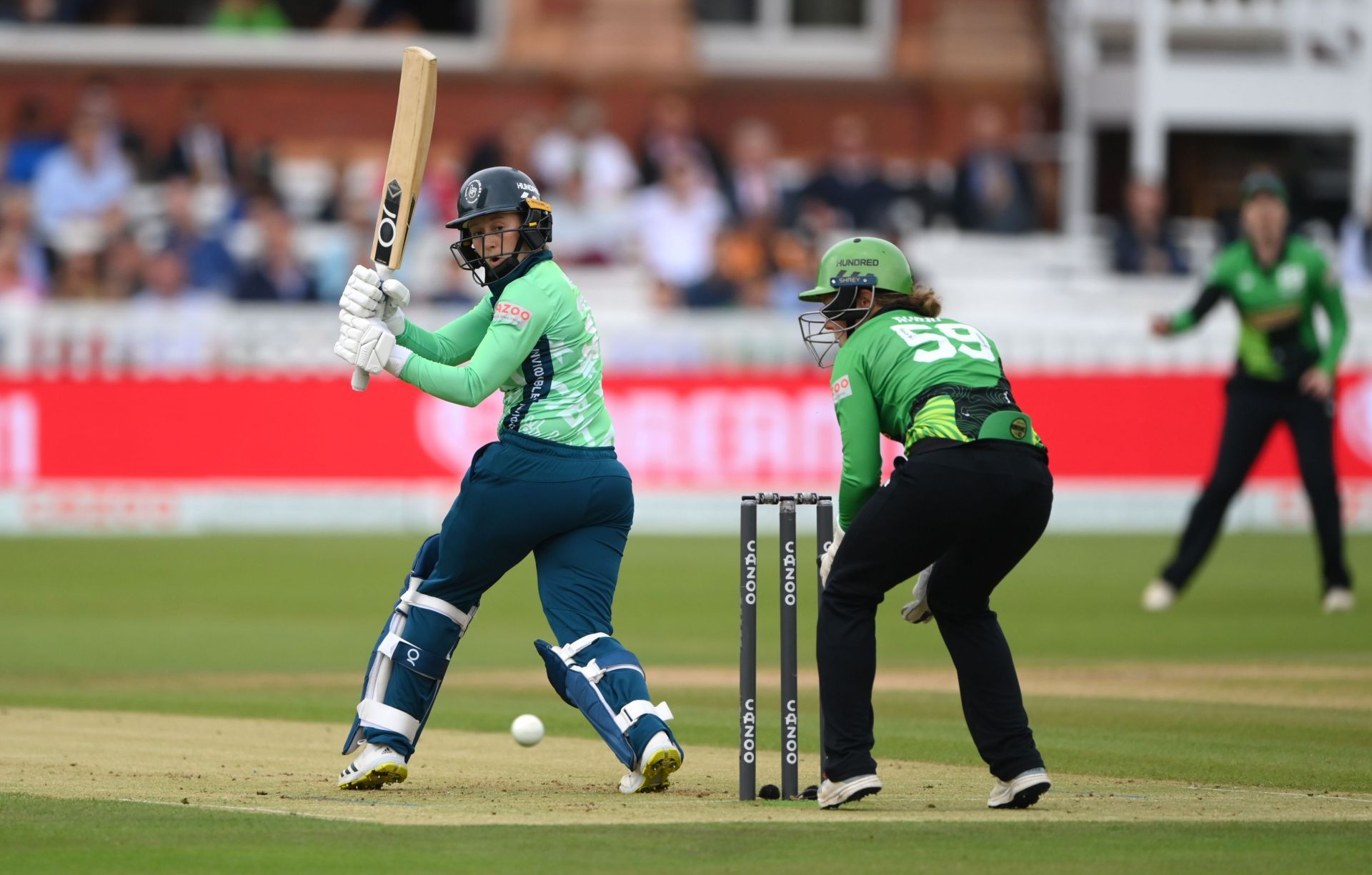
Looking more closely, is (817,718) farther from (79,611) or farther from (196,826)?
(79,611)

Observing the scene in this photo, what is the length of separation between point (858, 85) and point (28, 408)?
38.4 feet

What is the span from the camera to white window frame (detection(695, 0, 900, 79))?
2645 cm

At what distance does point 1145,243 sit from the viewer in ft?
76.0

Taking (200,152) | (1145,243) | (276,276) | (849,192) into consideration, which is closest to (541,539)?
(276,276)

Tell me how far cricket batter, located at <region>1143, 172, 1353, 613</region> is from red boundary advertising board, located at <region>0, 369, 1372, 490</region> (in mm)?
4814

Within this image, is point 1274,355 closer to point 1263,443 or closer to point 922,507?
point 1263,443

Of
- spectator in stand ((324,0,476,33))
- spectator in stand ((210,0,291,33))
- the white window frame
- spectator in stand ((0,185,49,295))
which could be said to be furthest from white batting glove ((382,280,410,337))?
the white window frame

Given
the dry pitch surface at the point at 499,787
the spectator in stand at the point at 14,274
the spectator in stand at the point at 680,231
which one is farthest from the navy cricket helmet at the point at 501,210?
the spectator in stand at the point at 680,231

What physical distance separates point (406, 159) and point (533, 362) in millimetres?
921

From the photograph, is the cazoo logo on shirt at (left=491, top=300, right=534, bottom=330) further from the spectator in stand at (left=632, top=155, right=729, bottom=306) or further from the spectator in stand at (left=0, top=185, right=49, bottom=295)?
the spectator in stand at (left=632, top=155, right=729, bottom=306)

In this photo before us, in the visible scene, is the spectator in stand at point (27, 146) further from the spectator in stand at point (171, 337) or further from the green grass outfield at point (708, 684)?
the green grass outfield at point (708, 684)

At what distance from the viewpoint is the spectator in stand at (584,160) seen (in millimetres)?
22094

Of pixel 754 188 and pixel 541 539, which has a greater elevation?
pixel 754 188

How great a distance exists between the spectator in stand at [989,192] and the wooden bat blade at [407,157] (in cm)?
1608
